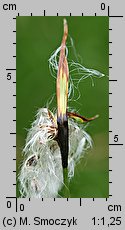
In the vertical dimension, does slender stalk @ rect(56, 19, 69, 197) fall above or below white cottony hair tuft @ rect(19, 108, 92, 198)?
above

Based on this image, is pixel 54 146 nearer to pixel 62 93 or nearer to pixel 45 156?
pixel 45 156

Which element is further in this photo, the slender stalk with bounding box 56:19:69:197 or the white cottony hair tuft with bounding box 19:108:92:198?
the white cottony hair tuft with bounding box 19:108:92:198

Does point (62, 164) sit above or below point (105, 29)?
below

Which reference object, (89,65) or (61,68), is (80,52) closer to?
(89,65)

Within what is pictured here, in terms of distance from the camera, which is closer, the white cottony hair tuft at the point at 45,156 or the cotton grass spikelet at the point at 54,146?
the cotton grass spikelet at the point at 54,146

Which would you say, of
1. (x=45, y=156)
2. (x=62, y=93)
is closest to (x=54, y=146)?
(x=45, y=156)
